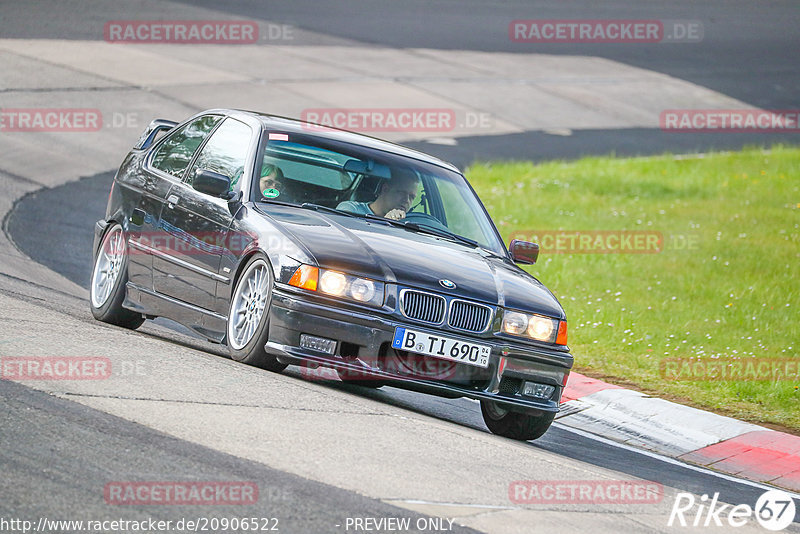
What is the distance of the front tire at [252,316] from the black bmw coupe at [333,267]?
0.04 ft

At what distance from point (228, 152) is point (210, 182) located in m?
0.83

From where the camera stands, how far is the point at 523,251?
9117mm

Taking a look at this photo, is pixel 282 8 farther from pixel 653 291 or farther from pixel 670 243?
pixel 653 291

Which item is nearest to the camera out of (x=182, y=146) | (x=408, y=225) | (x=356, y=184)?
(x=408, y=225)

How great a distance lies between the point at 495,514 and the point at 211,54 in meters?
22.6

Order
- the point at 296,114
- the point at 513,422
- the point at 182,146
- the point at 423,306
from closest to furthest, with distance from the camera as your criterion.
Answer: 1. the point at 423,306
2. the point at 513,422
3. the point at 182,146
4. the point at 296,114

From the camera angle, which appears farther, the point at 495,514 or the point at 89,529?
the point at 495,514

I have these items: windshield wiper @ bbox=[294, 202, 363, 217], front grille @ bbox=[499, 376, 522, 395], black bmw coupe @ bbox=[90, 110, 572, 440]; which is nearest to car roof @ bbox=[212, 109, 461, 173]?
black bmw coupe @ bbox=[90, 110, 572, 440]

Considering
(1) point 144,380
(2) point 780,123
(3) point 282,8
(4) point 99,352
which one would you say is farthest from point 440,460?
(3) point 282,8

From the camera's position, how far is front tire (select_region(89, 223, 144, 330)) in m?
9.44

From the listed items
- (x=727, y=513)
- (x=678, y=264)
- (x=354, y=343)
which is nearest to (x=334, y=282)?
(x=354, y=343)

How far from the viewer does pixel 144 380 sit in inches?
279

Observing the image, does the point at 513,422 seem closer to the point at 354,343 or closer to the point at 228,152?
the point at 354,343

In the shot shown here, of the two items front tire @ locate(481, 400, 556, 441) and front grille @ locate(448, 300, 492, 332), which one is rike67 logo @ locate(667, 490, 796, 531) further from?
front grille @ locate(448, 300, 492, 332)
